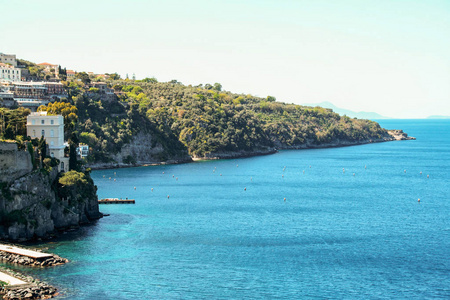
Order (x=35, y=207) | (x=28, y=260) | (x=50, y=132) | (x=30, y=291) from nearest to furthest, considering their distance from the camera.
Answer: (x=30, y=291) → (x=28, y=260) → (x=35, y=207) → (x=50, y=132)

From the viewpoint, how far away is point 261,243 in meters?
61.3

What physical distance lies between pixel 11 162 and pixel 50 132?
12.1 meters

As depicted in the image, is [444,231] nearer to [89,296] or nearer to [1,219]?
[89,296]

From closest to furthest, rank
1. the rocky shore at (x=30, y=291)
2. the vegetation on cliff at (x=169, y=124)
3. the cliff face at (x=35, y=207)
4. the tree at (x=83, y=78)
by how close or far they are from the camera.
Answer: the rocky shore at (x=30, y=291) → the cliff face at (x=35, y=207) → the vegetation on cliff at (x=169, y=124) → the tree at (x=83, y=78)

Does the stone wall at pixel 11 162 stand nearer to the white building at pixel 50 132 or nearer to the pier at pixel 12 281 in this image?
the white building at pixel 50 132

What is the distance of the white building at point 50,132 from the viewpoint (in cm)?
6906

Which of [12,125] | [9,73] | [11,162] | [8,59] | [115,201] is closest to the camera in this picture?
[11,162]

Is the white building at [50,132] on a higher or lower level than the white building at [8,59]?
lower

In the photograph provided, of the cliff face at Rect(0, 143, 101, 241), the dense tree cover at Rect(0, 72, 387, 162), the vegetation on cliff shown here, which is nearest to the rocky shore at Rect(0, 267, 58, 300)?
the cliff face at Rect(0, 143, 101, 241)

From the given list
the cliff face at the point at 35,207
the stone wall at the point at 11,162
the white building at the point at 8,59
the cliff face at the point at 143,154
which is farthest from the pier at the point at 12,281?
the white building at the point at 8,59

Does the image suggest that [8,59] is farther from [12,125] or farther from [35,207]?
[35,207]

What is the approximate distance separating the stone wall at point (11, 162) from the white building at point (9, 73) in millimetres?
88261

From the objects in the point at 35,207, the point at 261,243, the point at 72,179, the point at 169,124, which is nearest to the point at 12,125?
the point at 72,179

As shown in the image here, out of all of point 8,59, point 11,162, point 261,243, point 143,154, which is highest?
point 8,59
